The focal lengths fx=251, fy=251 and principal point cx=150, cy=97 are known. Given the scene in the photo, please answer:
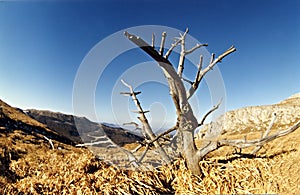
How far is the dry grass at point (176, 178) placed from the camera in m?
5.05

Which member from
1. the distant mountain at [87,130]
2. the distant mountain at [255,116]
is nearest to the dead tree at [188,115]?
the distant mountain at [87,130]

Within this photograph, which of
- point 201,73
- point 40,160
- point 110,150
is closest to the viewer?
point 201,73

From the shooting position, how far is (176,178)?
5992 millimetres

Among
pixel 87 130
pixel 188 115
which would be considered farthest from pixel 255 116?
pixel 188 115

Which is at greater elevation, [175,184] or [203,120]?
[203,120]

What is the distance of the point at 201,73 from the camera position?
6.43 m

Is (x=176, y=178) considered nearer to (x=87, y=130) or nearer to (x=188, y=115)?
(x=188, y=115)

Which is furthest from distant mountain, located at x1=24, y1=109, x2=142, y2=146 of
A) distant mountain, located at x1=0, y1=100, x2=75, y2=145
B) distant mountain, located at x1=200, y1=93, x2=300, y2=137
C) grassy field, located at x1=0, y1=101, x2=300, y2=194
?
distant mountain, located at x1=200, y1=93, x2=300, y2=137

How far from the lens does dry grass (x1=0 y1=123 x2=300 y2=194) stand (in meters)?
5.05

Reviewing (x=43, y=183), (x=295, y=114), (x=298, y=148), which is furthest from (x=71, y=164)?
(x=295, y=114)

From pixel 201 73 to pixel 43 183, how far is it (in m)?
4.46

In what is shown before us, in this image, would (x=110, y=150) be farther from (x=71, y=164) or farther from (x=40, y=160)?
(x=71, y=164)

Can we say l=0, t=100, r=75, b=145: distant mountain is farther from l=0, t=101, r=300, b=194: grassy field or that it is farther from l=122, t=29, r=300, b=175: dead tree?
l=122, t=29, r=300, b=175: dead tree

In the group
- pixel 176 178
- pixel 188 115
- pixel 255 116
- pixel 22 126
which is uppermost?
pixel 255 116
